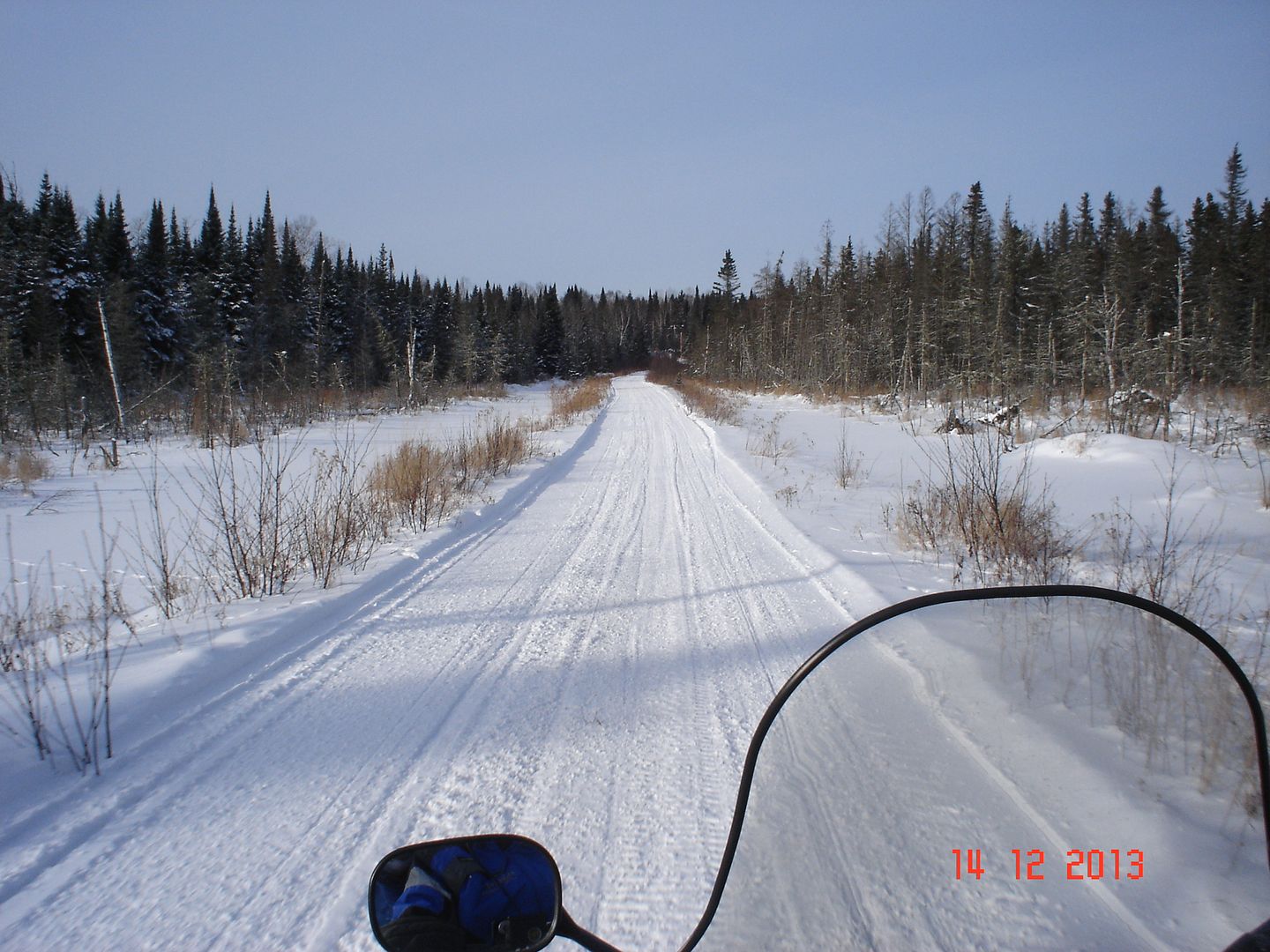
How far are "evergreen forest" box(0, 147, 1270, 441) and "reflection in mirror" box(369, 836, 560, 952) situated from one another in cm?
1623

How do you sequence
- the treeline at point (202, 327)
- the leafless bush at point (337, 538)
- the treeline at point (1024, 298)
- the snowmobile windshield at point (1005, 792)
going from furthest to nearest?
the treeline at point (1024, 298), the treeline at point (202, 327), the leafless bush at point (337, 538), the snowmobile windshield at point (1005, 792)

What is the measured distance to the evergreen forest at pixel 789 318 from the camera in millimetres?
18469

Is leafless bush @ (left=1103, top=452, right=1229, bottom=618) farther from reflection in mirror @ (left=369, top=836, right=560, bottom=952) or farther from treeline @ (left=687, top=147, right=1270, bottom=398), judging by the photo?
treeline @ (left=687, top=147, right=1270, bottom=398)

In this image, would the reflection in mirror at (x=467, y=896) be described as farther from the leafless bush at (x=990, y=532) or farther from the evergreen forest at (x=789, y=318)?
the evergreen forest at (x=789, y=318)

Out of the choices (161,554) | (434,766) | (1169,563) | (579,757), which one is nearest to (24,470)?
(161,554)

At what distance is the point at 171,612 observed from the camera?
449 cm

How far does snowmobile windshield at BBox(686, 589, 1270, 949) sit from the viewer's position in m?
0.90

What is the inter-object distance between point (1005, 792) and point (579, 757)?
2113 mm

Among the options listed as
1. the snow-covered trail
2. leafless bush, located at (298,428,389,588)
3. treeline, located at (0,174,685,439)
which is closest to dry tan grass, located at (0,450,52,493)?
treeline, located at (0,174,685,439)

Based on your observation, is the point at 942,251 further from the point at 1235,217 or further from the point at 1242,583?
the point at 1242,583

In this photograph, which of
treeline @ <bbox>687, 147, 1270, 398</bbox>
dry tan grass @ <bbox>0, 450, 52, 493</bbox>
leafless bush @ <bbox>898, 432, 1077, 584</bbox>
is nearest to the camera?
leafless bush @ <bbox>898, 432, 1077, 584</bbox>
